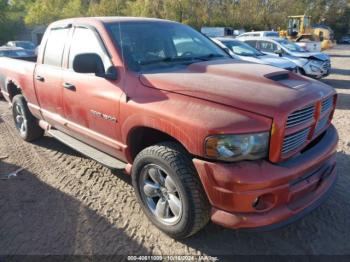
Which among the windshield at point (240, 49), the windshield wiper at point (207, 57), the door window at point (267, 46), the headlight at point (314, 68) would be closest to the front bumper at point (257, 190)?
the windshield wiper at point (207, 57)

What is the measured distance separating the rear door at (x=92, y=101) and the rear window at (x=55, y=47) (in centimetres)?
27

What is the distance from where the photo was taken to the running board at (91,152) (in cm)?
363

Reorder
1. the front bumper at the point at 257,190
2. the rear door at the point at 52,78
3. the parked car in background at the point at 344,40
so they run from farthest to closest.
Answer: the parked car in background at the point at 344,40, the rear door at the point at 52,78, the front bumper at the point at 257,190

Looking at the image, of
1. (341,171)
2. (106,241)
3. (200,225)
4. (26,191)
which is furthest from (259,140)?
(26,191)

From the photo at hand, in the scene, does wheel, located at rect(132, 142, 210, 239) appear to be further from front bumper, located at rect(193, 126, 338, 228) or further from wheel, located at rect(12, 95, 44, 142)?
wheel, located at rect(12, 95, 44, 142)

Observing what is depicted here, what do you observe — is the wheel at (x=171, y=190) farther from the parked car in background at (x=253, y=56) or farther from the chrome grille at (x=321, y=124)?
the parked car in background at (x=253, y=56)

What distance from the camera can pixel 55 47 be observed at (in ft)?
14.6

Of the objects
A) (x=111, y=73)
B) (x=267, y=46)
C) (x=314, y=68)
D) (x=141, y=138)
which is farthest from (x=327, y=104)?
(x=267, y=46)

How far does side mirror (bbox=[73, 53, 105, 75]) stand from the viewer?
10.5ft

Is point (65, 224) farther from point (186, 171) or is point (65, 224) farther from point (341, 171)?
point (341, 171)

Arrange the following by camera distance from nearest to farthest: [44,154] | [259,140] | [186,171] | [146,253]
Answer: [259,140], [186,171], [146,253], [44,154]

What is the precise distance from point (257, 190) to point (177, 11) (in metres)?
38.9

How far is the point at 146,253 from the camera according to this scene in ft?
9.72

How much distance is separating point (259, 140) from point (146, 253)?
1424 millimetres
